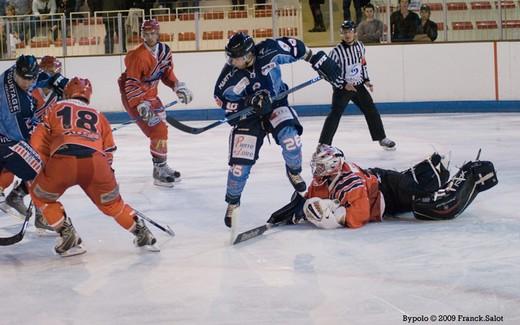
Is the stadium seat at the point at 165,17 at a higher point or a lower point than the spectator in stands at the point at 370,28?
higher

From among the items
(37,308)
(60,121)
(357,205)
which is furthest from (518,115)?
(37,308)

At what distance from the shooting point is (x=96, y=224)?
6.10 m

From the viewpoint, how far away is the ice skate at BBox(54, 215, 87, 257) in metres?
5.09

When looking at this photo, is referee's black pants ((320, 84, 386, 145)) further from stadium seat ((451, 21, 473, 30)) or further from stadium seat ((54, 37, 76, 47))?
stadium seat ((54, 37, 76, 47))

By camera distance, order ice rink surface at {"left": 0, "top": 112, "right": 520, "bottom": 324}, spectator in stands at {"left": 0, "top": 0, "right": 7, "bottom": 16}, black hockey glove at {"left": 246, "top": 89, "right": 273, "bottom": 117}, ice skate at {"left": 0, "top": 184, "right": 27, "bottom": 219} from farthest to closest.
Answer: spectator in stands at {"left": 0, "top": 0, "right": 7, "bottom": 16} → ice skate at {"left": 0, "top": 184, "right": 27, "bottom": 219} → black hockey glove at {"left": 246, "top": 89, "right": 273, "bottom": 117} → ice rink surface at {"left": 0, "top": 112, "right": 520, "bottom": 324}

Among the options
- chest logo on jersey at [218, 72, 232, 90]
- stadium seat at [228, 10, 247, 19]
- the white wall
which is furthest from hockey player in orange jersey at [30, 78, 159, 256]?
stadium seat at [228, 10, 247, 19]

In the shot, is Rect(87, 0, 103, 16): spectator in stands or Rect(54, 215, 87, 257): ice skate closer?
Rect(54, 215, 87, 257): ice skate

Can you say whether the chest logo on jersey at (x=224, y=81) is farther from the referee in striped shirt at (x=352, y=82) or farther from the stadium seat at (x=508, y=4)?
the stadium seat at (x=508, y=4)

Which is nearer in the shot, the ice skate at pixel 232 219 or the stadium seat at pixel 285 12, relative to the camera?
the ice skate at pixel 232 219

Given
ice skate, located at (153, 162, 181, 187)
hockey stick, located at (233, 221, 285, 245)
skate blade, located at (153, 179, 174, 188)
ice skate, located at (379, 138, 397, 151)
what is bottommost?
hockey stick, located at (233, 221, 285, 245)

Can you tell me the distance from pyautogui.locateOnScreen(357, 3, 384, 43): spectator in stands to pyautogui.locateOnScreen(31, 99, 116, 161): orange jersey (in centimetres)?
760

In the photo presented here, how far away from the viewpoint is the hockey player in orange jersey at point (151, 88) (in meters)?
7.59

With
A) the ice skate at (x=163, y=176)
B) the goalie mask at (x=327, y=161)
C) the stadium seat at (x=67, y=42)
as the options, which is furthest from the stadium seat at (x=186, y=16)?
the goalie mask at (x=327, y=161)

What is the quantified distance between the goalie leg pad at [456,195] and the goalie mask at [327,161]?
497mm
